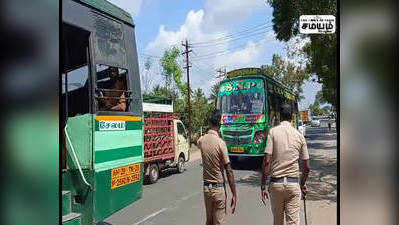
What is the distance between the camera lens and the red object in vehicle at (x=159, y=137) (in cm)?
1034

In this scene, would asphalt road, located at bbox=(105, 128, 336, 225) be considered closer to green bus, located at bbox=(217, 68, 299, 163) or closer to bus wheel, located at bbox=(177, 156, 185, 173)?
bus wheel, located at bbox=(177, 156, 185, 173)

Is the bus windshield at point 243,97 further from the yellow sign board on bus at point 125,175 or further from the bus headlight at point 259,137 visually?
the yellow sign board on bus at point 125,175

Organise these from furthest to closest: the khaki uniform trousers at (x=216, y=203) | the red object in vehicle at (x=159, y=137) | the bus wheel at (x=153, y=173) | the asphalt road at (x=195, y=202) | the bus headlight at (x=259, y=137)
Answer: the bus headlight at (x=259, y=137) → the bus wheel at (x=153, y=173) → the red object in vehicle at (x=159, y=137) → the asphalt road at (x=195, y=202) → the khaki uniform trousers at (x=216, y=203)

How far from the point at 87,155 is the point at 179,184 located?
656cm

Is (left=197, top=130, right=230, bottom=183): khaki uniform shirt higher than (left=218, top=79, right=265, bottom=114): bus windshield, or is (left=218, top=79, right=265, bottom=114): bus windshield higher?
(left=218, top=79, right=265, bottom=114): bus windshield

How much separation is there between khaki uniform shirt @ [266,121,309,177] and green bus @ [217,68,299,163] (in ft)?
28.7

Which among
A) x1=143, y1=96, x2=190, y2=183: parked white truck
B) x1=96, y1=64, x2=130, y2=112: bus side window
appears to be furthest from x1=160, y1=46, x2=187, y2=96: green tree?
x1=96, y1=64, x2=130, y2=112: bus side window

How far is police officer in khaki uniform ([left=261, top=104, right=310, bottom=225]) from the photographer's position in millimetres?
3771

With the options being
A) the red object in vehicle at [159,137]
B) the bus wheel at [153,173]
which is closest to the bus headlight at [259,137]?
the red object in vehicle at [159,137]

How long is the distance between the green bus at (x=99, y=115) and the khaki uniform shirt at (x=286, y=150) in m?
1.74
